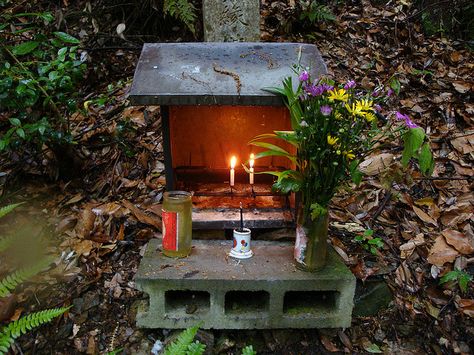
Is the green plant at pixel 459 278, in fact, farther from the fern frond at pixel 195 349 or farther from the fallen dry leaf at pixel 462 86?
the fallen dry leaf at pixel 462 86

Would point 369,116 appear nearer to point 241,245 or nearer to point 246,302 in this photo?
point 241,245

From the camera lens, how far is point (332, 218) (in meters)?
3.70

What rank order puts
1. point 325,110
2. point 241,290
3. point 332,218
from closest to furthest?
point 325,110, point 241,290, point 332,218

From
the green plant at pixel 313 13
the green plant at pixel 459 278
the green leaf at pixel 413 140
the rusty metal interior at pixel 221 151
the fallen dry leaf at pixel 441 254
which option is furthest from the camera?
the green plant at pixel 313 13

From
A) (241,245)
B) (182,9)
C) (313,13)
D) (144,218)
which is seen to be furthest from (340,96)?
(313,13)

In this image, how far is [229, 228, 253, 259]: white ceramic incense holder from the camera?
2881 millimetres

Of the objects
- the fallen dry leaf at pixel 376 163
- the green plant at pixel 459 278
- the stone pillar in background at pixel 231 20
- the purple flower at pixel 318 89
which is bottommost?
the green plant at pixel 459 278

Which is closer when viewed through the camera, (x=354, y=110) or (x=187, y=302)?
(x=354, y=110)

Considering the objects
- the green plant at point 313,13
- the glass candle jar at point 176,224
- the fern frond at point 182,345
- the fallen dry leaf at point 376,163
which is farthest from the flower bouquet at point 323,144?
the green plant at point 313,13

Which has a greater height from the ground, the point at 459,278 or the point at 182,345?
the point at 182,345

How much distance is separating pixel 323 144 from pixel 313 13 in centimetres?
395

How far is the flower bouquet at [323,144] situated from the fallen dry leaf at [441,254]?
3.52 ft

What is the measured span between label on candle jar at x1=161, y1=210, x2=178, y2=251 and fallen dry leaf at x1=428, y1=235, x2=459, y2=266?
198cm

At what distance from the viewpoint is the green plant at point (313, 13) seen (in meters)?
5.75
